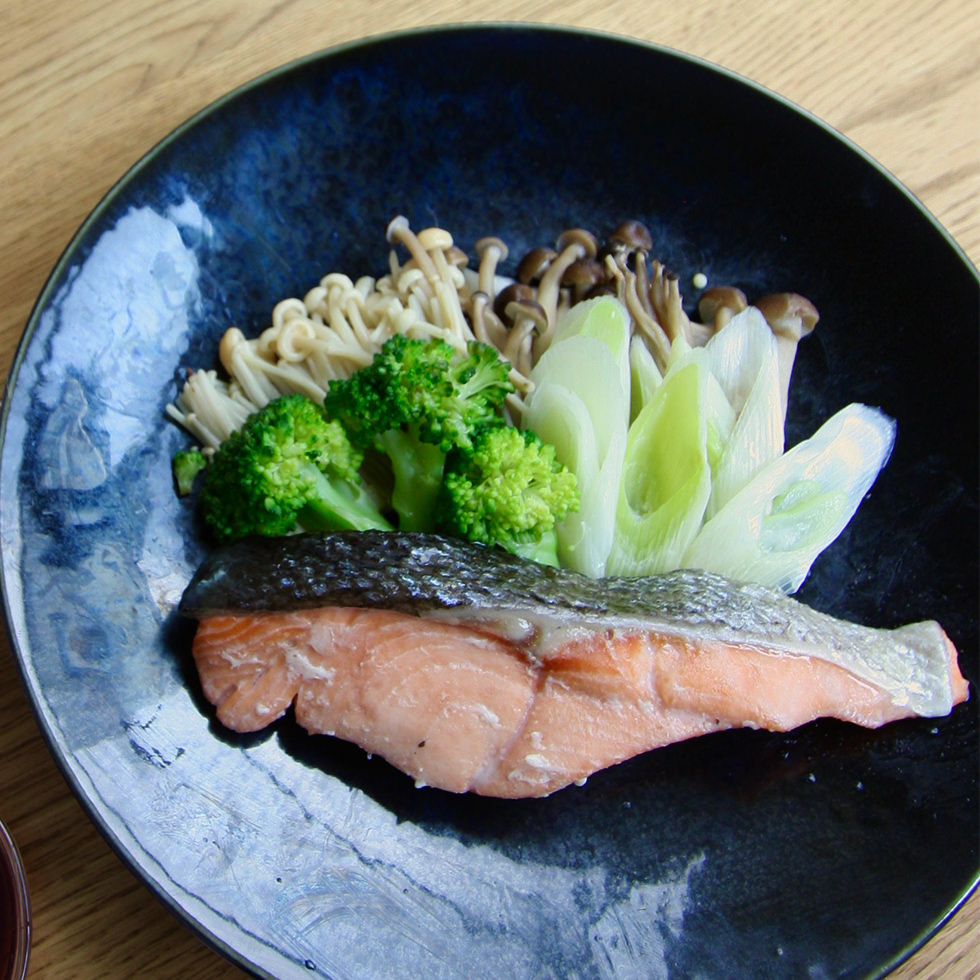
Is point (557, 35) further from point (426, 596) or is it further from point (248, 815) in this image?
point (248, 815)

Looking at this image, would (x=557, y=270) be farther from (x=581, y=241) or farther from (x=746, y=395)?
(x=746, y=395)

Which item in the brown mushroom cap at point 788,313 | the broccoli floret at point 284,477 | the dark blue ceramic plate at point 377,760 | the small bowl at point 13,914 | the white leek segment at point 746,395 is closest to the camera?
the small bowl at point 13,914

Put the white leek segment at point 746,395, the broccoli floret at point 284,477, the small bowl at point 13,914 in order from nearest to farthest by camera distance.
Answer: the small bowl at point 13,914, the broccoli floret at point 284,477, the white leek segment at point 746,395

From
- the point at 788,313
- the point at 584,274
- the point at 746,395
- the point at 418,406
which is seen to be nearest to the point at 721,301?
the point at 788,313

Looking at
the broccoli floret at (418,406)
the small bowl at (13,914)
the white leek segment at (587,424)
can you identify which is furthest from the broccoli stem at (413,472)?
the small bowl at (13,914)

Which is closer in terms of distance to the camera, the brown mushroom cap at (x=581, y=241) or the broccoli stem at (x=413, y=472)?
the broccoli stem at (x=413, y=472)

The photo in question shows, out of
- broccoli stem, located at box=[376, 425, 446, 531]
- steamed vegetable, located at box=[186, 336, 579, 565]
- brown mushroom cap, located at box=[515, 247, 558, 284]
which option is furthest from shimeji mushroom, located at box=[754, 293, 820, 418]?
broccoli stem, located at box=[376, 425, 446, 531]

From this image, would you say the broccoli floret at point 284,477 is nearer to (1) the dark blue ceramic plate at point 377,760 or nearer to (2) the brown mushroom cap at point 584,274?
(1) the dark blue ceramic plate at point 377,760
